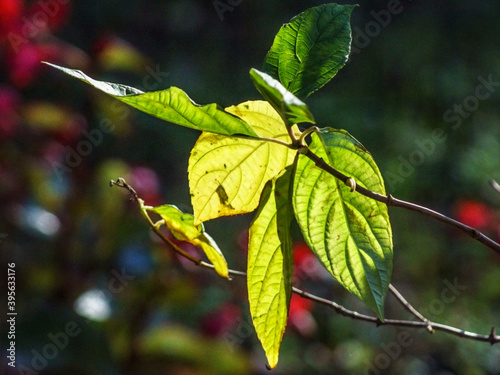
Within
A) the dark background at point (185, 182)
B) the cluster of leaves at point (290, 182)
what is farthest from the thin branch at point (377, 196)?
the dark background at point (185, 182)

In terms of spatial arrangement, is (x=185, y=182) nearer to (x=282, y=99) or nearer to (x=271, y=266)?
(x=271, y=266)

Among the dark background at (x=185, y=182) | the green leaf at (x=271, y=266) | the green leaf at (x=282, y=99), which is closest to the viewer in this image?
the green leaf at (x=282, y=99)

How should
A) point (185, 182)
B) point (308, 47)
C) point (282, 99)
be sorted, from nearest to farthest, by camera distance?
1. point (282, 99)
2. point (308, 47)
3. point (185, 182)

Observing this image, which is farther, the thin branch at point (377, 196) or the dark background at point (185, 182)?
the dark background at point (185, 182)

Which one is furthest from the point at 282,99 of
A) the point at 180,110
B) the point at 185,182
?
the point at 185,182

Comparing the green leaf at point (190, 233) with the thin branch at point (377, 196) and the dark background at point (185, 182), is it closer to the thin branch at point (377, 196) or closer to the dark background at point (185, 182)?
the thin branch at point (377, 196)

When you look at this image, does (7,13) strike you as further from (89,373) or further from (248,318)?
(248,318)

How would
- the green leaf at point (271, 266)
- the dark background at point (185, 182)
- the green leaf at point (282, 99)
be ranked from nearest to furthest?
the green leaf at point (282, 99)
the green leaf at point (271, 266)
the dark background at point (185, 182)

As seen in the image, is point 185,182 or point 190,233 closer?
point 190,233
